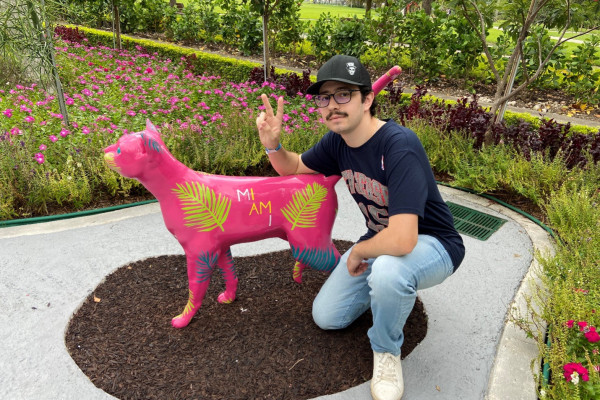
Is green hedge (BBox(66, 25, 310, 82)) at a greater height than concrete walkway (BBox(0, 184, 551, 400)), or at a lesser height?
greater

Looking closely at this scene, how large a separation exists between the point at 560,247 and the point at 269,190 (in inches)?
100.0

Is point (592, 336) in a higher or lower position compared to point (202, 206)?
lower

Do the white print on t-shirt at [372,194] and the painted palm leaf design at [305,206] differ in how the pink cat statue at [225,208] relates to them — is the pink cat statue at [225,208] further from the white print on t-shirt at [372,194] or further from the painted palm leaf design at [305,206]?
the white print on t-shirt at [372,194]

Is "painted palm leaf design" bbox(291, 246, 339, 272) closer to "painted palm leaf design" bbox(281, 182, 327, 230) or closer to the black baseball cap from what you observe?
"painted palm leaf design" bbox(281, 182, 327, 230)

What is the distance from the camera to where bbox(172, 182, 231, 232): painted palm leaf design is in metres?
2.41

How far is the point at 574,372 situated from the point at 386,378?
876 millimetres

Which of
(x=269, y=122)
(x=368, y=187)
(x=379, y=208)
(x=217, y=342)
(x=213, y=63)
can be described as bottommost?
(x=217, y=342)

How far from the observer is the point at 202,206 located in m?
2.42

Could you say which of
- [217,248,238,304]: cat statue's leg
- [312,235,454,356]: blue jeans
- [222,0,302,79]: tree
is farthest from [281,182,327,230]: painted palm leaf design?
[222,0,302,79]: tree

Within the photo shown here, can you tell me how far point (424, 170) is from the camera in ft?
7.32

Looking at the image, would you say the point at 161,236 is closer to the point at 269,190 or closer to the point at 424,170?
the point at 269,190

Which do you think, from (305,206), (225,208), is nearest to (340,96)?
(305,206)

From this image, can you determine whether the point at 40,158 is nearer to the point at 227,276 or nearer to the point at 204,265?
the point at 227,276

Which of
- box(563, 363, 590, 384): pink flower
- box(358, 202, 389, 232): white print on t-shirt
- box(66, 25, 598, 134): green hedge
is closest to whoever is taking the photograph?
box(563, 363, 590, 384): pink flower
